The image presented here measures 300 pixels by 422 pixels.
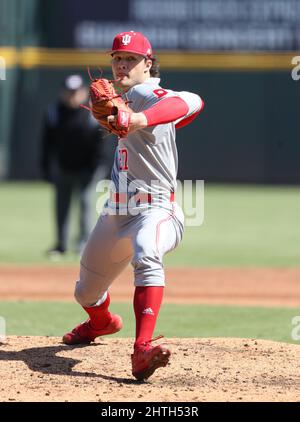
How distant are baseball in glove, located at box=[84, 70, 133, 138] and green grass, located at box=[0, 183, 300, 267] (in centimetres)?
588

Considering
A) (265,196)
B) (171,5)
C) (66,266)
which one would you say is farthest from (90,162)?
(171,5)

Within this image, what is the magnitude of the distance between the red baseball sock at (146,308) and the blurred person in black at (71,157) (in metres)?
6.16

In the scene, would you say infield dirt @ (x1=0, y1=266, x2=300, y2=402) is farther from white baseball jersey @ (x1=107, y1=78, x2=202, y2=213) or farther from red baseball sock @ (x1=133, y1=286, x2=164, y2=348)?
white baseball jersey @ (x1=107, y1=78, x2=202, y2=213)

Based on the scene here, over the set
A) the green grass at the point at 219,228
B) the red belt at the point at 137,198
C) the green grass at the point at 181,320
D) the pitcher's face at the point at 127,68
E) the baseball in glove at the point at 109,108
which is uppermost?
the pitcher's face at the point at 127,68

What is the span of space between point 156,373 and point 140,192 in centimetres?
99

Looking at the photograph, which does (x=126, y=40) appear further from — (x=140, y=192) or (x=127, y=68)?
(x=140, y=192)

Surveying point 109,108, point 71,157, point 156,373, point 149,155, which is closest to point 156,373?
point 156,373

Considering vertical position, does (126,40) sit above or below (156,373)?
above

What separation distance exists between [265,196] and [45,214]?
196 inches

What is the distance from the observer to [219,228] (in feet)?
47.8

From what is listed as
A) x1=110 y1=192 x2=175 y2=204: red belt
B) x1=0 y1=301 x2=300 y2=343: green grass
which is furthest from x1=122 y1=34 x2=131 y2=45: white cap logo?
x1=0 y1=301 x2=300 y2=343: green grass

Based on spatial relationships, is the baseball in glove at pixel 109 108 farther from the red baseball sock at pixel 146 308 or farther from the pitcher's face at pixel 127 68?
the red baseball sock at pixel 146 308

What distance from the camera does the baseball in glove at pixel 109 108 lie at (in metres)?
4.90

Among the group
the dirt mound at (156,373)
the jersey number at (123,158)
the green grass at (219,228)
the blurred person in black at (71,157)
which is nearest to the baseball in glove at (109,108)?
the jersey number at (123,158)
